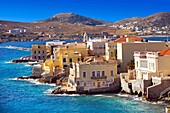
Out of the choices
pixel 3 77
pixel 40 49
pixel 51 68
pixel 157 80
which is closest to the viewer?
pixel 157 80

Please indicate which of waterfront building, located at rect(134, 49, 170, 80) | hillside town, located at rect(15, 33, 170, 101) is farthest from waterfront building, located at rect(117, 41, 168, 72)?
waterfront building, located at rect(134, 49, 170, 80)

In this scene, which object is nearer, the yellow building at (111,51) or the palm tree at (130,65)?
the palm tree at (130,65)

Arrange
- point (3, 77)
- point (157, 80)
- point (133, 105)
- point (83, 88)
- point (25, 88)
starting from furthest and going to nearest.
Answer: point (3, 77), point (25, 88), point (83, 88), point (157, 80), point (133, 105)

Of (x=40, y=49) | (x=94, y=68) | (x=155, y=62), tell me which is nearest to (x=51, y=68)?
(x=94, y=68)

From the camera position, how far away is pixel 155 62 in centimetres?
3909

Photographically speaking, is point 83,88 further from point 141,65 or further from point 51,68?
point 51,68

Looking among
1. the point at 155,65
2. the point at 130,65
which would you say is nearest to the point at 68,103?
the point at 155,65

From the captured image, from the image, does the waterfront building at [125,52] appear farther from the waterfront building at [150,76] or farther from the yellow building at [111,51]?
the waterfront building at [150,76]

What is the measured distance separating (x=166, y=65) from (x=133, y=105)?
255 inches

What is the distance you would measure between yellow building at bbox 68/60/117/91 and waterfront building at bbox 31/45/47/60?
119 ft

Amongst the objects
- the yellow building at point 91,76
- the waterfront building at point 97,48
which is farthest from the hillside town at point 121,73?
the waterfront building at point 97,48

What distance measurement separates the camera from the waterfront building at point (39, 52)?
254 feet

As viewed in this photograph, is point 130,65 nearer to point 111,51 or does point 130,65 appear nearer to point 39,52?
point 111,51

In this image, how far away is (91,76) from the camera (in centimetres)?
4106
